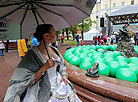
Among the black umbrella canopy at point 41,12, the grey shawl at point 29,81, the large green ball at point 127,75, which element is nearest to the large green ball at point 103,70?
the large green ball at point 127,75

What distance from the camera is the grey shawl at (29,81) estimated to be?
1347mm

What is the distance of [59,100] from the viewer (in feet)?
5.24

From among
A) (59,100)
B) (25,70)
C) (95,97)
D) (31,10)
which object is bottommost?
(95,97)

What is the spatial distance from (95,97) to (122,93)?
0.54 m

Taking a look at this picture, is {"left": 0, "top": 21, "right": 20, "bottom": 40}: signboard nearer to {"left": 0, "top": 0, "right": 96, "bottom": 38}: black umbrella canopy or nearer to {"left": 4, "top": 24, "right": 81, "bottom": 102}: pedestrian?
{"left": 0, "top": 0, "right": 96, "bottom": 38}: black umbrella canopy

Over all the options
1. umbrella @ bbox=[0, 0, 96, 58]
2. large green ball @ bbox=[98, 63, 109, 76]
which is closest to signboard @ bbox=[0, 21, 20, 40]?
umbrella @ bbox=[0, 0, 96, 58]

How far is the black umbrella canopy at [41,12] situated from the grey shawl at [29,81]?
1.71 feet

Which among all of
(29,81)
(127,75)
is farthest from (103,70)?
(29,81)

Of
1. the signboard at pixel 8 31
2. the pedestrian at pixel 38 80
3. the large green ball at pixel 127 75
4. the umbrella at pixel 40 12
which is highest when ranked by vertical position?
the umbrella at pixel 40 12

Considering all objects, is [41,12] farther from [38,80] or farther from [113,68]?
[113,68]

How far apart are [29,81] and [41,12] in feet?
3.22

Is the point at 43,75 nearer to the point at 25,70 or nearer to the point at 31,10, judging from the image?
the point at 25,70

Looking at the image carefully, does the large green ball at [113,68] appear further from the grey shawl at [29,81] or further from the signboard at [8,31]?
the signboard at [8,31]

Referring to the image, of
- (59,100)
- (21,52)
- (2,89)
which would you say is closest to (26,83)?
(59,100)
